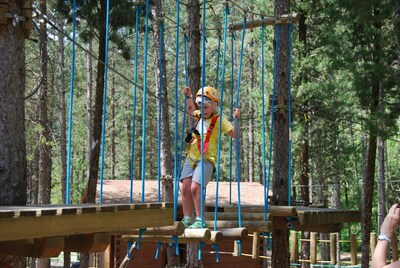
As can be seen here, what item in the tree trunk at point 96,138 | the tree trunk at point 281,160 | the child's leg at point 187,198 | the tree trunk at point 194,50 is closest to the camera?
the child's leg at point 187,198

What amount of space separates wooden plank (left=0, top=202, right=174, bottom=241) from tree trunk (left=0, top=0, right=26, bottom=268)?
719 mm

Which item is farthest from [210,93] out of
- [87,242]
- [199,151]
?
[87,242]

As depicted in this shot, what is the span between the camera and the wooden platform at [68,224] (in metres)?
3.37

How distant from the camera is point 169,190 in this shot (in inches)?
512

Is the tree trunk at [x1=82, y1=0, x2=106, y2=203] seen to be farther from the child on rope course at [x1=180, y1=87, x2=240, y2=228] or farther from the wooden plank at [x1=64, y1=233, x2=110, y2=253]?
the wooden plank at [x1=64, y1=233, x2=110, y2=253]

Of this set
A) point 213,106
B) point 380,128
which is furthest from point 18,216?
point 380,128

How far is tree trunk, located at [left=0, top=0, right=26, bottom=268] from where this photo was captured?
13.8 ft

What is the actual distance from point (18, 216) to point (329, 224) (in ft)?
16.1

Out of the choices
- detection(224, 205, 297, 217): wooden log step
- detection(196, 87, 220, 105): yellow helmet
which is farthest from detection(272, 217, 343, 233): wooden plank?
detection(196, 87, 220, 105): yellow helmet

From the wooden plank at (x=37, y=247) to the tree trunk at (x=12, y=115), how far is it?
0.34 meters

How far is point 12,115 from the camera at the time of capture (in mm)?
4289

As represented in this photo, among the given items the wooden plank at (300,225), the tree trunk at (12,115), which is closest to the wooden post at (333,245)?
the wooden plank at (300,225)

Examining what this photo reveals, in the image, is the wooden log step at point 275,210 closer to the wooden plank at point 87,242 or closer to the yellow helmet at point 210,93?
the yellow helmet at point 210,93

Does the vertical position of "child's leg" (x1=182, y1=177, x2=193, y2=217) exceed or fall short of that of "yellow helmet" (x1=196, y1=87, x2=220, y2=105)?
it falls short
